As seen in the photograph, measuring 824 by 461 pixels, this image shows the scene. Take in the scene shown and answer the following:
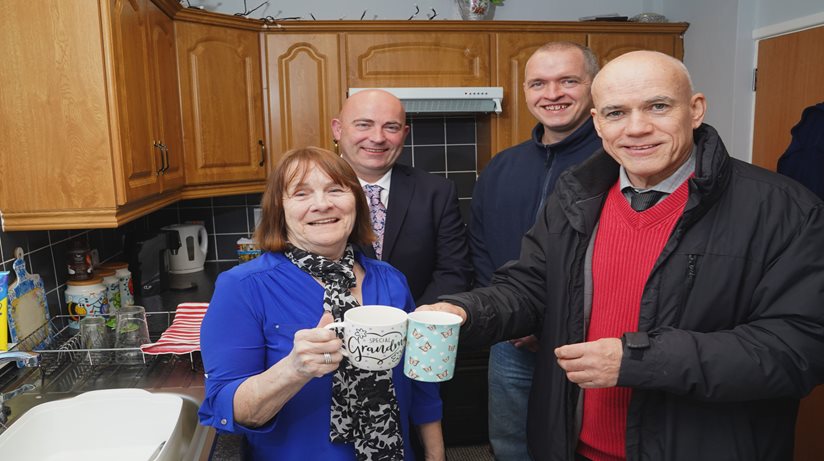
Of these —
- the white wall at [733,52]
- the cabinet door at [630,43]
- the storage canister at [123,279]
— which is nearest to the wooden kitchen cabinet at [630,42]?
the cabinet door at [630,43]

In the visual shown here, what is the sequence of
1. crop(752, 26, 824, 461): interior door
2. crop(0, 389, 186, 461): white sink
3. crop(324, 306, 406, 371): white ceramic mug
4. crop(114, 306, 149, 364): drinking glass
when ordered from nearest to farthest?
crop(324, 306, 406, 371): white ceramic mug
crop(0, 389, 186, 461): white sink
crop(114, 306, 149, 364): drinking glass
crop(752, 26, 824, 461): interior door

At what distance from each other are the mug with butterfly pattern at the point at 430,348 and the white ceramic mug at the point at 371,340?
19 mm

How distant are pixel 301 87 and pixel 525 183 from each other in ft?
5.06

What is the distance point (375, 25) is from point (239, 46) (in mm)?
654

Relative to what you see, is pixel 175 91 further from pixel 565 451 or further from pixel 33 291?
pixel 565 451

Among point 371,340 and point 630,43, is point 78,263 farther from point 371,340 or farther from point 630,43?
point 630,43

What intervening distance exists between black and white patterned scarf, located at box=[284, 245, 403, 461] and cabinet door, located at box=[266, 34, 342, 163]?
6.35 feet

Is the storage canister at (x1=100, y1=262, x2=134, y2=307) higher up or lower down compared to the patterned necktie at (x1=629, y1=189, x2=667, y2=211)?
lower down

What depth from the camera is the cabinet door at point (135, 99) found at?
68.1 inches

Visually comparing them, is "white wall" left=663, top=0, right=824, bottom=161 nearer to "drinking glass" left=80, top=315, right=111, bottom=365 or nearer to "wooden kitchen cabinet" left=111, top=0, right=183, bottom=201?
"wooden kitchen cabinet" left=111, top=0, right=183, bottom=201

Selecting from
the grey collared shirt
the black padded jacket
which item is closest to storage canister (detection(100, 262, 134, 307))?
the black padded jacket

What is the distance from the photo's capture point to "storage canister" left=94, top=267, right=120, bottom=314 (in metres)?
2.18

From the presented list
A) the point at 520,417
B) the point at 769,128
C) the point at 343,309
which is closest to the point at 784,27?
the point at 769,128

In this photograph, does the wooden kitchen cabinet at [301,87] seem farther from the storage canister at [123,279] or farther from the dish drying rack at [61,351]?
the dish drying rack at [61,351]
